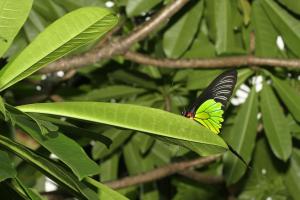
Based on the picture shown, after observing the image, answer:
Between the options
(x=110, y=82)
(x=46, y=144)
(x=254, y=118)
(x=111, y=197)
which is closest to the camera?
(x=46, y=144)

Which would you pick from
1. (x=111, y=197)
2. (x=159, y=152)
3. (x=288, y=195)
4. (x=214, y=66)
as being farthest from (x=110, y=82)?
(x=111, y=197)

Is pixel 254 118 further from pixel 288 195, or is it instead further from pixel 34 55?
pixel 34 55

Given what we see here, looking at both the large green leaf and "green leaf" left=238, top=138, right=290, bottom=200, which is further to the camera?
"green leaf" left=238, top=138, right=290, bottom=200

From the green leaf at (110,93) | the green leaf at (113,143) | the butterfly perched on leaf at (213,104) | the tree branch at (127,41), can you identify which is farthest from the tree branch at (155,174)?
the butterfly perched on leaf at (213,104)

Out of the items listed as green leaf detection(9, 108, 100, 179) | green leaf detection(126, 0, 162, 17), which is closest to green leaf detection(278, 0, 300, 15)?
green leaf detection(126, 0, 162, 17)

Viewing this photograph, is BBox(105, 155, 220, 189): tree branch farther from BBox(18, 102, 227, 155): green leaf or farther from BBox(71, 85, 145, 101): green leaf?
BBox(18, 102, 227, 155): green leaf

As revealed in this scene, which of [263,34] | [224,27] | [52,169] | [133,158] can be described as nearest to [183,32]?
[224,27]

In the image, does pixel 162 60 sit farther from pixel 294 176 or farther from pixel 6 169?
pixel 6 169
